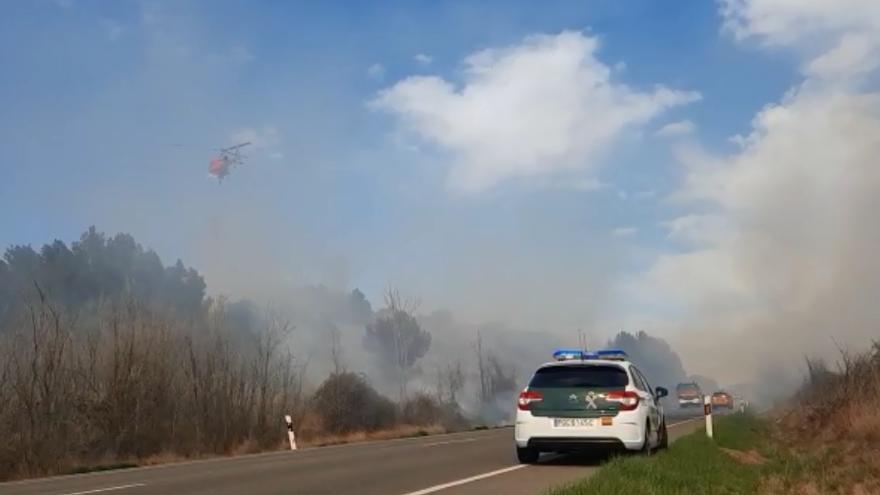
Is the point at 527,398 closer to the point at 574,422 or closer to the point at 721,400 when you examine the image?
the point at 574,422

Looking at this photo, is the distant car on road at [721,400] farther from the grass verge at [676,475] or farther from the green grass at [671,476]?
the green grass at [671,476]

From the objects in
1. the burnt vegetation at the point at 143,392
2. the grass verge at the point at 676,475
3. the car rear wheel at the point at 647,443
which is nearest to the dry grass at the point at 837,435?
the grass verge at the point at 676,475

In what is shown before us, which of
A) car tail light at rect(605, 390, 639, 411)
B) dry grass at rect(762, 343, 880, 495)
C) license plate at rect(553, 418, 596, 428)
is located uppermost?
car tail light at rect(605, 390, 639, 411)

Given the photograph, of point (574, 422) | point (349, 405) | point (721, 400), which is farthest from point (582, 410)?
point (721, 400)

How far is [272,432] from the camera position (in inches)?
1355

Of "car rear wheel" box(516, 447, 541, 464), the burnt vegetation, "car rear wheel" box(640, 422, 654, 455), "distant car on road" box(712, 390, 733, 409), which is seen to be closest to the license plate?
"car rear wheel" box(516, 447, 541, 464)

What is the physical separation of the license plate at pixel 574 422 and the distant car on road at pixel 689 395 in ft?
201

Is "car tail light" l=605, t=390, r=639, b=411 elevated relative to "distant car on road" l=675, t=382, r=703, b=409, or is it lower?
elevated

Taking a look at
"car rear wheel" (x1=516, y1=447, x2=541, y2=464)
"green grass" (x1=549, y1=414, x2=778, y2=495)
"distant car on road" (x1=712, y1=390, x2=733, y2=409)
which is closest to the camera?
"green grass" (x1=549, y1=414, x2=778, y2=495)

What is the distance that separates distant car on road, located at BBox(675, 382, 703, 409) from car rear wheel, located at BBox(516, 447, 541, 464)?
60.1 meters

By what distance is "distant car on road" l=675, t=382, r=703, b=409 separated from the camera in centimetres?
7259

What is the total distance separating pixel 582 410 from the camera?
46.5 ft

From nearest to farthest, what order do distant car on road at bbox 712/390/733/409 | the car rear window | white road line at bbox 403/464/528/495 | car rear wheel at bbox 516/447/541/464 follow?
white road line at bbox 403/464/528/495, the car rear window, car rear wheel at bbox 516/447/541/464, distant car on road at bbox 712/390/733/409

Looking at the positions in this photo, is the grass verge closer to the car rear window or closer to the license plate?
the license plate
